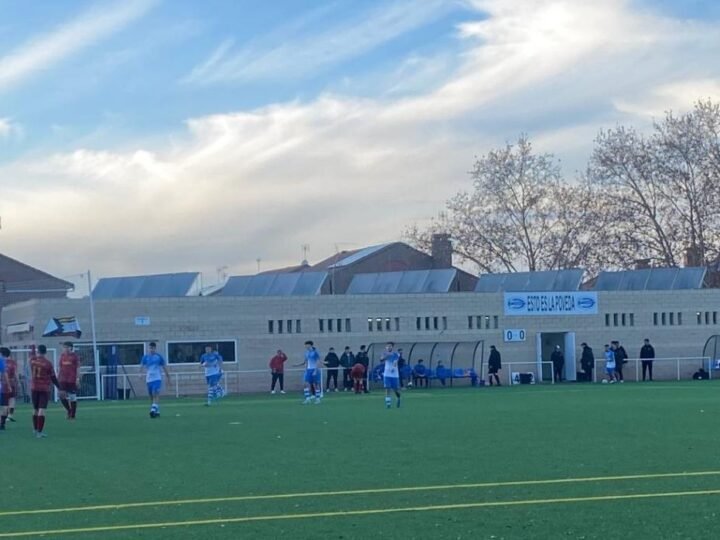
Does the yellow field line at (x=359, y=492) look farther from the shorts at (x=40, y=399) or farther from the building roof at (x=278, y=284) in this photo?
the building roof at (x=278, y=284)

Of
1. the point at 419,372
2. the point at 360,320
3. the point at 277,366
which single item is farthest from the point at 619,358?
the point at 277,366

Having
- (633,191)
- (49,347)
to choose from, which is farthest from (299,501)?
(633,191)

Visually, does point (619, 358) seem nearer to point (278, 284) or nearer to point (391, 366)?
point (278, 284)

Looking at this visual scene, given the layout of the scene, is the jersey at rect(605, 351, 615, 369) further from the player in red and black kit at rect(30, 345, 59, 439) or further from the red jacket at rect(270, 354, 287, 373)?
the player in red and black kit at rect(30, 345, 59, 439)

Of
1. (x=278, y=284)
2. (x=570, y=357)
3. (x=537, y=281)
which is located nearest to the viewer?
(x=570, y=357)

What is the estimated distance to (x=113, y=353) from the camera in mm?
45844

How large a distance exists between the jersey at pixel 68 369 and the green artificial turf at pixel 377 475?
146 centimetres

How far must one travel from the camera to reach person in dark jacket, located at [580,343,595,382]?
50188 millimetres

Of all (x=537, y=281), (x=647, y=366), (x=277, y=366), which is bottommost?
(x=647, y=366)

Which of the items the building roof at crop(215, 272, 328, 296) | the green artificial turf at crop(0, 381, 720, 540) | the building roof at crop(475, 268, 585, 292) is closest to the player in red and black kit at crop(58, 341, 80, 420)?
the green artificial turf at crop(0, 381, 720, 540)

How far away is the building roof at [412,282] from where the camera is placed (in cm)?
5503

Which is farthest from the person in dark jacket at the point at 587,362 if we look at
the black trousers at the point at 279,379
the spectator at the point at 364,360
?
the black trousers at the point at 279,379

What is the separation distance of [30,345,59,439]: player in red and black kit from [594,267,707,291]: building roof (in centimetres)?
3738

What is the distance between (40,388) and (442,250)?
53569mm
